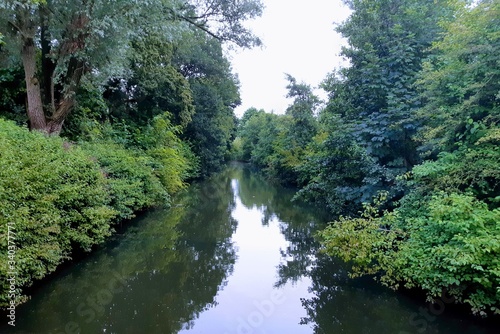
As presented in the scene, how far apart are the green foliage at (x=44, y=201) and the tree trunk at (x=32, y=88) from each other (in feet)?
7.10

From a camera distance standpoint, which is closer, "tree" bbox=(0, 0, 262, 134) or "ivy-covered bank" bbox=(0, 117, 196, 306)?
"ivy-covered bank" bbox=(0, 117, 196, 306)

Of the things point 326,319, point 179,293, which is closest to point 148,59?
point 179,293

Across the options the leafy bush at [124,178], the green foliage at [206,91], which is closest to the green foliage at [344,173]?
the leafy bush at [124,178]

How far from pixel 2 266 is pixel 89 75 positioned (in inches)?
311

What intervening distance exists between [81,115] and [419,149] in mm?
10327

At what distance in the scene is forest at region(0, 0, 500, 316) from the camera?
4.55 m

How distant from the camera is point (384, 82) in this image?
7.99 m

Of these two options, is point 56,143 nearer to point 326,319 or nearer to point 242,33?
point 326,319

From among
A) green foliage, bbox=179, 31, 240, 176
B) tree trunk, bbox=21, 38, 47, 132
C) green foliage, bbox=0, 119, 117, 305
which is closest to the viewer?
green foliage, bbox=0, 119, 117, 305

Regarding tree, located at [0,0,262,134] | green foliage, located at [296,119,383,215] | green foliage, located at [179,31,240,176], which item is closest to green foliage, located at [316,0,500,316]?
green foliage, located at [296,119,383,215]

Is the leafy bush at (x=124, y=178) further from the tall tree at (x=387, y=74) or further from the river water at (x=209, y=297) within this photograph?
the tall tree at (x=387, y=74)

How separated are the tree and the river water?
4130mm

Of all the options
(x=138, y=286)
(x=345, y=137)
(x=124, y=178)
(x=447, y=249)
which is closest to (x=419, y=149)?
(x=345, y=137)
